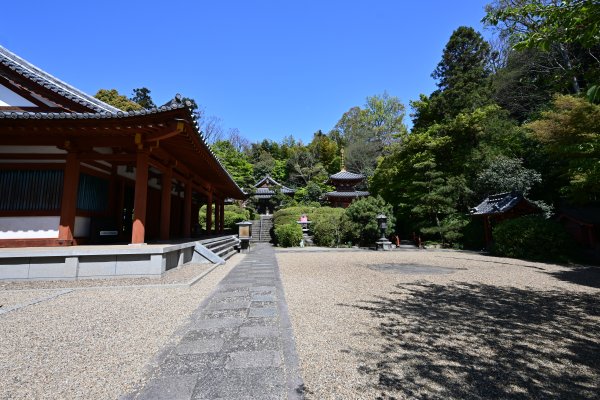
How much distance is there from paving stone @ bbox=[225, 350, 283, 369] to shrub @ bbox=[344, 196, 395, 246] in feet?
48.1

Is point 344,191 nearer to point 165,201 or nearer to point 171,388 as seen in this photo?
point 165,201

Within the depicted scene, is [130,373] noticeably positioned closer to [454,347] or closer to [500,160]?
[454,347]

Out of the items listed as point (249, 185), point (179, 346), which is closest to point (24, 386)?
point (179, 346)

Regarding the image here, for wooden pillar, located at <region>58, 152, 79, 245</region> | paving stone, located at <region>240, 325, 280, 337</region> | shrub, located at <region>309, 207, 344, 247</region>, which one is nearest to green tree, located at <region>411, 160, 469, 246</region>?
shrub, located at <region>309, 207, 344, 247</region>

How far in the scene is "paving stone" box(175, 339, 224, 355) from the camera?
2.81 m

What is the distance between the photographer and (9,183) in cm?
672

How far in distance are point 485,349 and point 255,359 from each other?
233 cm

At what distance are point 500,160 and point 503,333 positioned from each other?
17.7 metres

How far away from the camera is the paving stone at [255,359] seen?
8.30 ft

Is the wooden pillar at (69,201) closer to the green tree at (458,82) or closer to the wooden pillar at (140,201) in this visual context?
the wooden pillar at (140,201)

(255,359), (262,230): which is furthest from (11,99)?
(262,230)

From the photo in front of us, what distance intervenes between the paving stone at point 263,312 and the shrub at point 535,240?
1182cm

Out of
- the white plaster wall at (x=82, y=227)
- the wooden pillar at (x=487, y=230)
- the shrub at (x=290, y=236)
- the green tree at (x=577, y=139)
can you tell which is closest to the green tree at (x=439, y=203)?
the wooden pillar at (x=487, y=230)

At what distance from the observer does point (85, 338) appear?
10.3 feet
